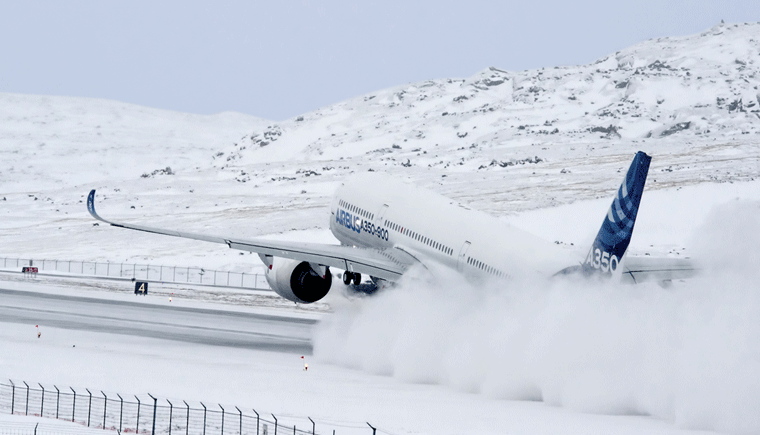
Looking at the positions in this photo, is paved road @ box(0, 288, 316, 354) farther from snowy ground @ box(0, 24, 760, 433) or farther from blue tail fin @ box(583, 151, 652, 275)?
blue tail fin @ box(583, 151, 652, 275)

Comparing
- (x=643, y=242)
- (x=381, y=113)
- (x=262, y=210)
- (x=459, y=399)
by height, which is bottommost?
(x=459, y=399)

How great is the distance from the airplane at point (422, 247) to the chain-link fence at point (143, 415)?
Answer: 9.97 metres

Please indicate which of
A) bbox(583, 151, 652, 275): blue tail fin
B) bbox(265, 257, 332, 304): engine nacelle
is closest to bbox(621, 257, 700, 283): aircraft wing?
bbox(583, 151, 652, 275): blue tail fin

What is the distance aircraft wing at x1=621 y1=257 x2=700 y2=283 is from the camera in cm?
3388

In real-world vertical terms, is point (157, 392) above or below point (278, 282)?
below

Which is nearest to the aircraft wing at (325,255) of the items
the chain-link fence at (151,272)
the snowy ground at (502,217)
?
the snowy ground at (502,217)

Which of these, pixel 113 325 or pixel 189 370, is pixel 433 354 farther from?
pixel 113 325

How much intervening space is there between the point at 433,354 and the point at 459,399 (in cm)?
362

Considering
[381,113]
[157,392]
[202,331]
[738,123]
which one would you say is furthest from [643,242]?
[381,113]

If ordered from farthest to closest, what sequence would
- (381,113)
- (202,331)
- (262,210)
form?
(381,113) < (262,210) < (202,331)

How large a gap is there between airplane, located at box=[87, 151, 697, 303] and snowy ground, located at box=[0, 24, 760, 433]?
3.27 feet

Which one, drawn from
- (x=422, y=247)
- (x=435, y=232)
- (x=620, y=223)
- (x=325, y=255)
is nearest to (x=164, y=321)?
(x=325, y=255)

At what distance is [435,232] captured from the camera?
36.1m

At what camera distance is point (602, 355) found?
25031 mm
